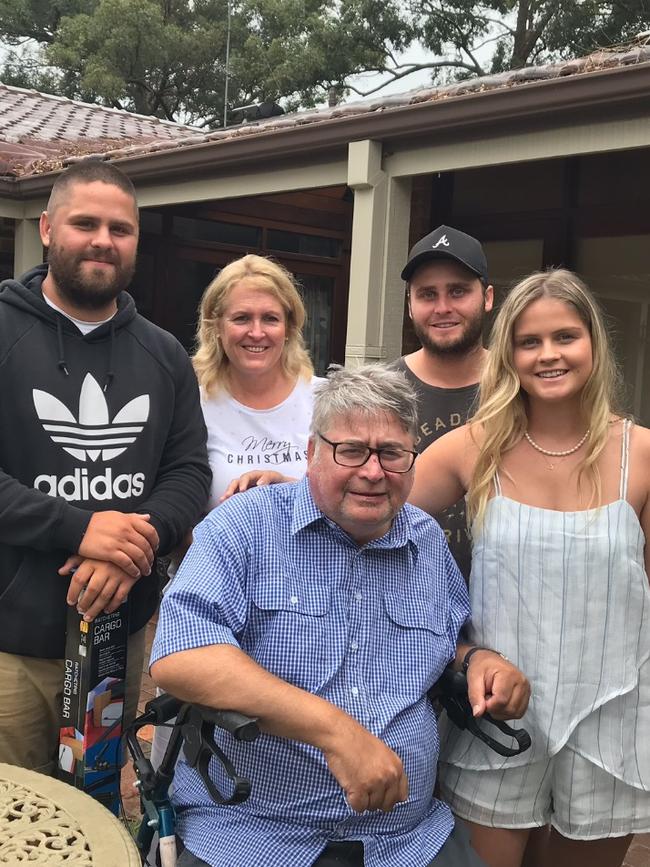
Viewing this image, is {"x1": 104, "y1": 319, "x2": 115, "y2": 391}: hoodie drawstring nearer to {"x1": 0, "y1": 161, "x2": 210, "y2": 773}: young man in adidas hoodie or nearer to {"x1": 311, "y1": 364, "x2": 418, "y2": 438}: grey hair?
{"x1": 0, "y1": 161, "x2": 210, "y2": 773}: young man in adidas hoodie

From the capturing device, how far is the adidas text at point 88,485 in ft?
7.18

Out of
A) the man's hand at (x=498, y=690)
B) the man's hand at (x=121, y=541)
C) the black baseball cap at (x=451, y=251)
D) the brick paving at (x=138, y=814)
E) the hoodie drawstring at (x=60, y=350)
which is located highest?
the black baseball cap at (x=451, y=251)

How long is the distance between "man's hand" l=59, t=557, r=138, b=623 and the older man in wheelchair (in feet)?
0.93

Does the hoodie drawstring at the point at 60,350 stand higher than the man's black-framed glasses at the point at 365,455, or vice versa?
the hoodie drawstring at the point at 60,350

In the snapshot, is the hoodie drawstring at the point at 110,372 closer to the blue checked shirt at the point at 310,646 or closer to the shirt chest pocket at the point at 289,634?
the blue checked shirt at the point at 310,646

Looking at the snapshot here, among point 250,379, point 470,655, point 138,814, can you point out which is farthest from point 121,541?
point 138,814

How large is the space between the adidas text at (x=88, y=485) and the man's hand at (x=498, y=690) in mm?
992

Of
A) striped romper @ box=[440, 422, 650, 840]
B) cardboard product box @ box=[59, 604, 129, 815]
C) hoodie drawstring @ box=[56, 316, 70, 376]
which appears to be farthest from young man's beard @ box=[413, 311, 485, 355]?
cardboard product box @ box=[59, 604, 129, 815]

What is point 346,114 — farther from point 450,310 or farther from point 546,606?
point 546,606

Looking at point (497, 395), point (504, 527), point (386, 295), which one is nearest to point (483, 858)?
point (504, 527)

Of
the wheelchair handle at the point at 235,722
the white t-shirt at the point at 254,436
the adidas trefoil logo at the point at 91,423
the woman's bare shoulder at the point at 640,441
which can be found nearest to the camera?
the wheelchair handle at the point at 235,722

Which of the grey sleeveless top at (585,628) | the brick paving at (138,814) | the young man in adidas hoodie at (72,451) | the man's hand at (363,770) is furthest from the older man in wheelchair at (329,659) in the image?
the brick paving at (138,814)

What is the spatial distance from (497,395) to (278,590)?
0.72 metres

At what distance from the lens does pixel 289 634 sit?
1941 mm
